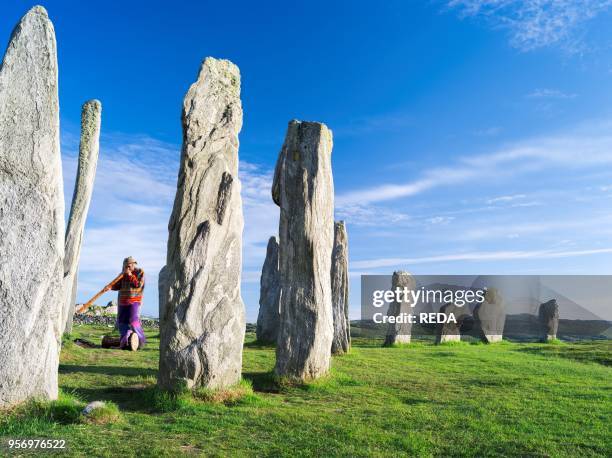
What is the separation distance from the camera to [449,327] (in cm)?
2084

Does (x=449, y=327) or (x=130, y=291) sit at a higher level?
(x=130, y=291)

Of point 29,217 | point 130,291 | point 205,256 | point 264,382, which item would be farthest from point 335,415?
point 130,291

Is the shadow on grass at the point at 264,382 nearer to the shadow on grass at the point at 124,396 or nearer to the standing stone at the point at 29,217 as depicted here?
the shadow on grass at the point at 124,396

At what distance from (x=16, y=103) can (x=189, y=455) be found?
4.87 metres

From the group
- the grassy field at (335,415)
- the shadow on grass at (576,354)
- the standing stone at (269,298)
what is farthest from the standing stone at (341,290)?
the shadow on grass at (576,354)

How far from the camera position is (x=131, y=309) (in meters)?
12.3

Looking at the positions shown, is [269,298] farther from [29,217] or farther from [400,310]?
[29,217]

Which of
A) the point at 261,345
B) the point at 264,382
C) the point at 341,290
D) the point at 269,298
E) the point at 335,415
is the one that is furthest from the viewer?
the point at 269,298

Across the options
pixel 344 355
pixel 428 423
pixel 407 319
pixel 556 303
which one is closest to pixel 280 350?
pixel 428 423

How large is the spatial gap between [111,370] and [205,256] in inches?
155

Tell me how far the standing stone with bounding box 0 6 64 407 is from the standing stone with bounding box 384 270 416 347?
42.8 feet

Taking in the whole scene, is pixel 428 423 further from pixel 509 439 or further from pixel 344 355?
pixel 344 355

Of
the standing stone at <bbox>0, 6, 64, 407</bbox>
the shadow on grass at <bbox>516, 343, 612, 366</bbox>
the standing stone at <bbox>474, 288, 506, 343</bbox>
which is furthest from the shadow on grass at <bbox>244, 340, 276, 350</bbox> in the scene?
the standing stone at <bbox>474, 288, 506, 343</bbox>

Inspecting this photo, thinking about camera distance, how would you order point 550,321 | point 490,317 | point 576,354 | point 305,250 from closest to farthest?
1. point 305,250
2. point 576,354
3. point 490,317
4. point 550,321
